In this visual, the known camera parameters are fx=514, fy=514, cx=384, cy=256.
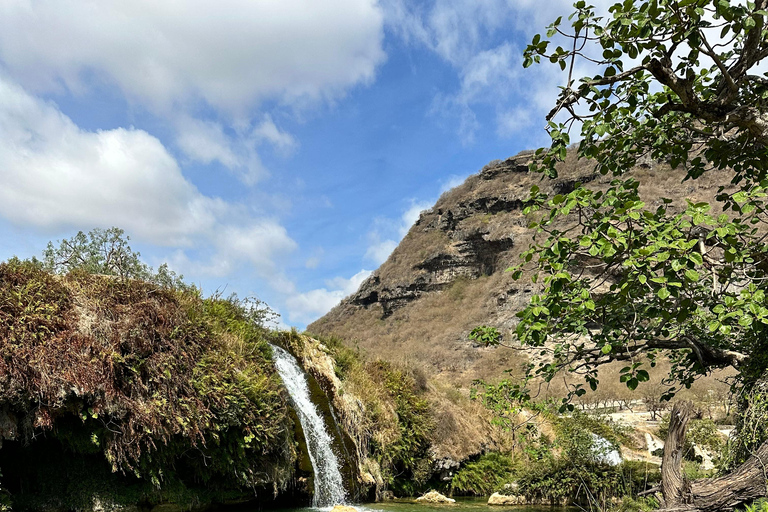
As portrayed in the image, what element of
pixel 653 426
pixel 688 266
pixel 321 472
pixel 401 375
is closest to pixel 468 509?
pixel 321 472

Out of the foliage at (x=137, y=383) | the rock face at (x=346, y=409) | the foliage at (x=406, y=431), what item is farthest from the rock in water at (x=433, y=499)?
the foliage at (x=137, y=383)

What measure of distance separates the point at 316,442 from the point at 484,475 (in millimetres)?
5439

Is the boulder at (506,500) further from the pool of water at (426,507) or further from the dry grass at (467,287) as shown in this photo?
the dry grass at (467,287)

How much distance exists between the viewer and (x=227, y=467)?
27.7 feet

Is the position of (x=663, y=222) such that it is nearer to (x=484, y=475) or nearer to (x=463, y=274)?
(x=484, y=475)

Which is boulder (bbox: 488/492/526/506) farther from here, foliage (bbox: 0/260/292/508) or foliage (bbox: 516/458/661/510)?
foliage (bbox: 0/260/292/508)

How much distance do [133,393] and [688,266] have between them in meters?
7.23

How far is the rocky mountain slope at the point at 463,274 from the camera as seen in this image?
49844 mm

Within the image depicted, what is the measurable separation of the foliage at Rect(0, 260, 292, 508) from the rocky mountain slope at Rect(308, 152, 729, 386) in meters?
33.2

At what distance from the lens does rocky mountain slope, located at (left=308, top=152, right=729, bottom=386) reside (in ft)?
164

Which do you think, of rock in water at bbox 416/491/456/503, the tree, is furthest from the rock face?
the tree

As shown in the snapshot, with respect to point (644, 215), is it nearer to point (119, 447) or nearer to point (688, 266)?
point (688, 266)

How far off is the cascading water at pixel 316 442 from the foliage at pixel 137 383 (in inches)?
34.4

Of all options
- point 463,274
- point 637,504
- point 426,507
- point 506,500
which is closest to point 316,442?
point 426,507
